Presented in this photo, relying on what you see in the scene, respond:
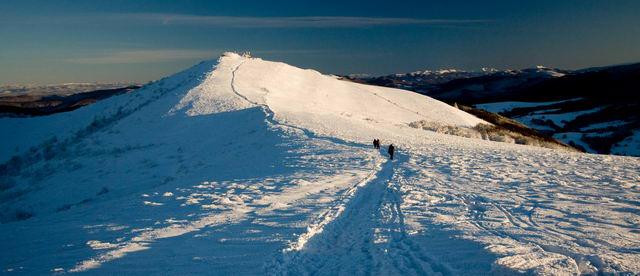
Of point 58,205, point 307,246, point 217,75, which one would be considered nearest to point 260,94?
point 217,75

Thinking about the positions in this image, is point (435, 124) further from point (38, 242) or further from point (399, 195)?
point (38, 242)

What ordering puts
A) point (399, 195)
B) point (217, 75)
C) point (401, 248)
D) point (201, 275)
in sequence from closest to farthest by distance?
point (201, 275) < point (401, 248) < point (399, 195) < point (217, 75)

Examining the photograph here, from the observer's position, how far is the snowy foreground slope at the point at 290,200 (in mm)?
9273

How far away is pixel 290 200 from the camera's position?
48.3 ft

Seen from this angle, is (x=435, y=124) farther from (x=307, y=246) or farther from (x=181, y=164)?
(x=307, y=246)

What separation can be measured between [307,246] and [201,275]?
102 inches

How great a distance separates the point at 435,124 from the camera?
137ft

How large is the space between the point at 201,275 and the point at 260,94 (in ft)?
110

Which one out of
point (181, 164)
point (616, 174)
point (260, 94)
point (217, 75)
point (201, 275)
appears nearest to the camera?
point (201, 275)

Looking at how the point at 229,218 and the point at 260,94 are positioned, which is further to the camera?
the point at 260,94

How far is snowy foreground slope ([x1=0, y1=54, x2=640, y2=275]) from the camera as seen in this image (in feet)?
30.4

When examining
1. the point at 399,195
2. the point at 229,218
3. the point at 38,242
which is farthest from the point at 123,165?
the point at 399,195

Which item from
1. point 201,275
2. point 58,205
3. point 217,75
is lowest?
point 58,205

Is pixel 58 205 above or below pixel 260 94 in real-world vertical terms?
below
